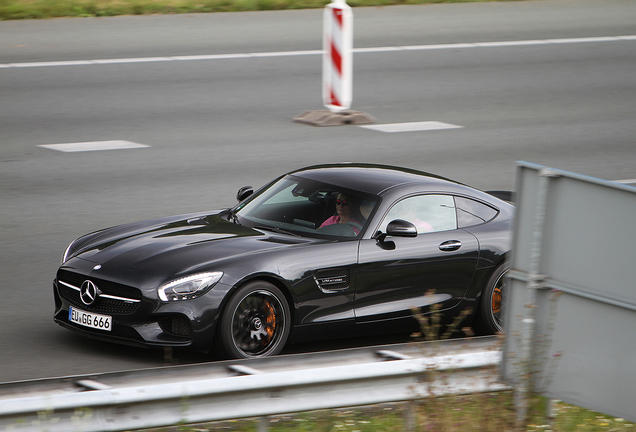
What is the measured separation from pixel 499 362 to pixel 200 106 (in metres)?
11.5

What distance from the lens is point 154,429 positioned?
5016 mm

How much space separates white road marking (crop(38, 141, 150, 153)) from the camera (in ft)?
45.7

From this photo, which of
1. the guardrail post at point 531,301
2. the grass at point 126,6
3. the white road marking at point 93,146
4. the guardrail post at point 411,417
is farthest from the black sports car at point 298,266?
the grass at point 126,6

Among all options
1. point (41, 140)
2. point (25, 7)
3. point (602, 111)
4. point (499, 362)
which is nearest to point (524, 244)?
point (499, 362)

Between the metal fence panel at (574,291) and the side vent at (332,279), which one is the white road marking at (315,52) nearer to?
the side vent at (332,279)

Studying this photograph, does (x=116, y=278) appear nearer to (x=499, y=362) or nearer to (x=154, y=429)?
(x=154, y=429)

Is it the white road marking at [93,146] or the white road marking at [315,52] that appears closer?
the white road marking at [93,146]

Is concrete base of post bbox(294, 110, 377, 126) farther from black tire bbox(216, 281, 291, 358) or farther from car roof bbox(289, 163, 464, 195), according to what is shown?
black tire bbox(216, 281, 291, 358)

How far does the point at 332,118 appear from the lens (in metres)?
16.1

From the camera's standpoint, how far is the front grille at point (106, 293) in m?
6.96

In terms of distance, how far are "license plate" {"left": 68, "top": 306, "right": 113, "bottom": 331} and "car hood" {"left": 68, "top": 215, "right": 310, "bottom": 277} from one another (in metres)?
0.37

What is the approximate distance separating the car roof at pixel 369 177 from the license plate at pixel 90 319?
7.22ft

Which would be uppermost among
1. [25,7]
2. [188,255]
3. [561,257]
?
[25,7]

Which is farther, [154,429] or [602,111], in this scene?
[602,111]
